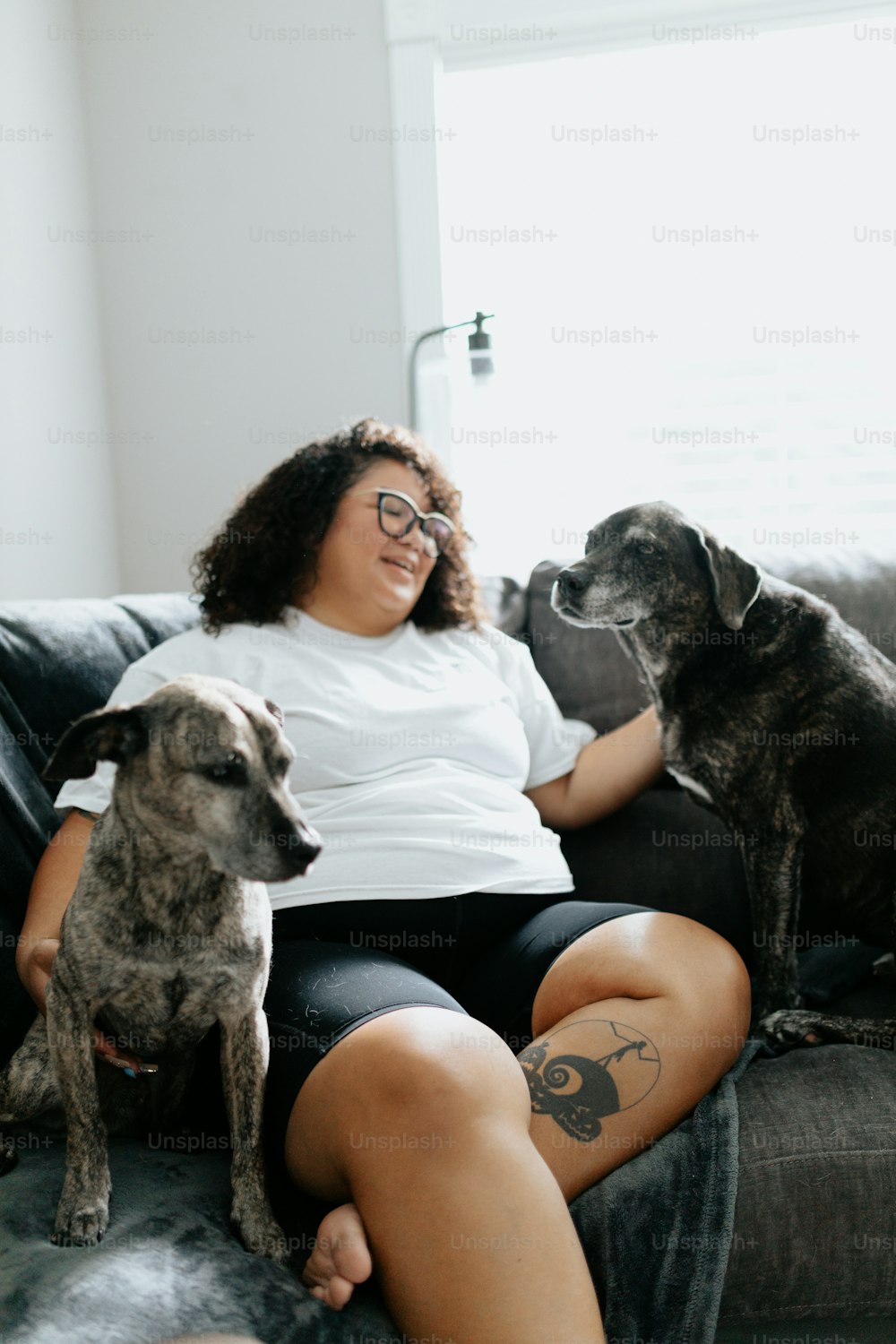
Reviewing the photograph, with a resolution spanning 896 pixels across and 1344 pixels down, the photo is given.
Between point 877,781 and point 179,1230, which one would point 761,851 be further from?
point 179,1230

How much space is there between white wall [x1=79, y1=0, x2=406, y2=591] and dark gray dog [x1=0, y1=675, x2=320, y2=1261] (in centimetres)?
206

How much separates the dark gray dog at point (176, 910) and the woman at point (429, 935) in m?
0.09

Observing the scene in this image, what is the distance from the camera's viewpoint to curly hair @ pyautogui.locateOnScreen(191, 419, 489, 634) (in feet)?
6.33

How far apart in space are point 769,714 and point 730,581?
0.77 ft

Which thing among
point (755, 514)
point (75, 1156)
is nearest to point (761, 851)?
point (75, 1156)

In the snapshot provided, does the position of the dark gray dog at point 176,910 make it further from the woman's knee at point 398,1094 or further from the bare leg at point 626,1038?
the bare leg at point 626,1038

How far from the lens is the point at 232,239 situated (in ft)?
10.1

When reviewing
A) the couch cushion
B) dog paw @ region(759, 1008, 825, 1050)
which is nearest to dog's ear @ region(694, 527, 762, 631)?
dog paw @ region(759, 1008, 825, 1050)

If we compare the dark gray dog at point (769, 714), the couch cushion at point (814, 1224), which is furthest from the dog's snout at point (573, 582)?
the couch cushion at point (814, 1224)

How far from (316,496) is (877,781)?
1108mm

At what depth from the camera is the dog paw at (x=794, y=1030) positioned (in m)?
1.58

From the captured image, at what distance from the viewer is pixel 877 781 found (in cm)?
169

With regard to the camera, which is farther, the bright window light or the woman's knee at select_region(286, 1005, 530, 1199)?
the bright window light

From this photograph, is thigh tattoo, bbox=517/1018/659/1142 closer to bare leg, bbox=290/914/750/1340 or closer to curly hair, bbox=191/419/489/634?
bare leg, bbox=290/914/750/1340
